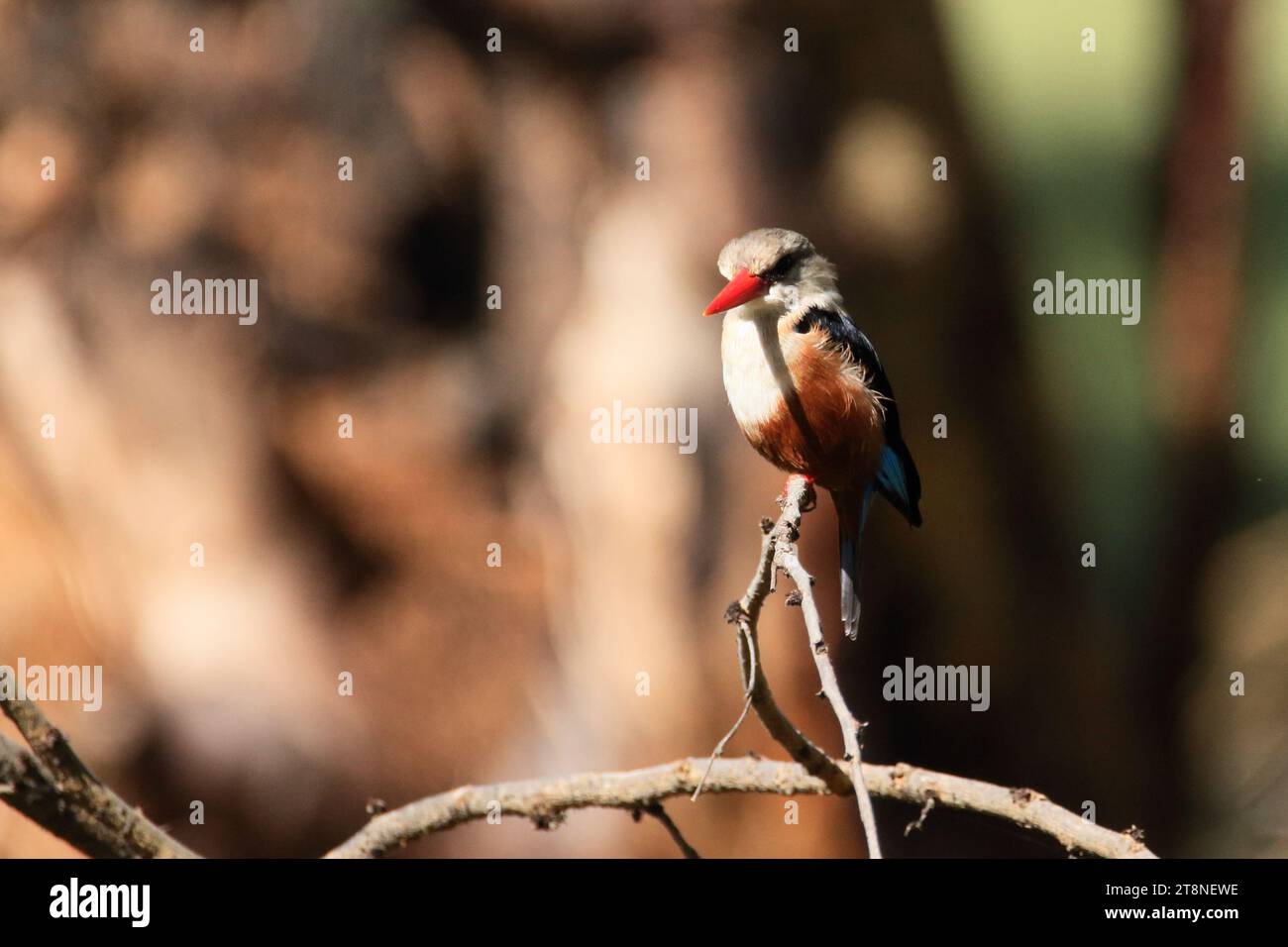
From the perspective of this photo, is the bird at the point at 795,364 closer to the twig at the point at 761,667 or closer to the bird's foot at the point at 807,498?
the bird's foot at the point at 807,498

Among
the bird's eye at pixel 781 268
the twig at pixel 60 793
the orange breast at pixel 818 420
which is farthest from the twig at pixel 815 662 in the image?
the twig at pixel 60 793

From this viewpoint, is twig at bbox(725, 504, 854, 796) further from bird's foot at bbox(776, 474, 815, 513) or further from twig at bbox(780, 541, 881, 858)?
bird's foot at bbox(776, 474, 815, 513)

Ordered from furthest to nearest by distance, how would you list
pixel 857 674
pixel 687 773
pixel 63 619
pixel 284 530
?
pixel 63 619
pixel 284 530
pixel 857 674
pixel 687 773

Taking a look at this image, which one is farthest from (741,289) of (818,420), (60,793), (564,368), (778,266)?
(564,368)

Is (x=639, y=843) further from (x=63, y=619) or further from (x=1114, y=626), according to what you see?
(x=63, y=619)
